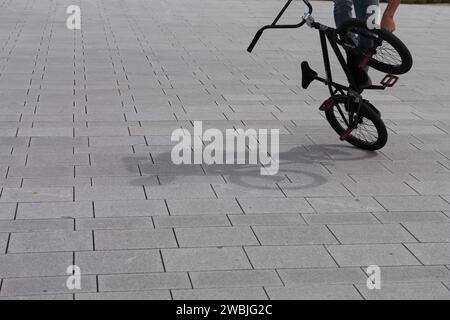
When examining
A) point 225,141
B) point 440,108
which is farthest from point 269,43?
point 225,141

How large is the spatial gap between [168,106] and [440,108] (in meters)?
2.82

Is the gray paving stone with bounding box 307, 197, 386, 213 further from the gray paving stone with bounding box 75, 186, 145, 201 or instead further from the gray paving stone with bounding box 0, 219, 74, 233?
the gray paving stone with bounding box 0, 219, 74, 233

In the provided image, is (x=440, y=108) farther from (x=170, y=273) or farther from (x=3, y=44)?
(x=3, y=44)

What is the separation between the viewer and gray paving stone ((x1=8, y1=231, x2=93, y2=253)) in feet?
15.8

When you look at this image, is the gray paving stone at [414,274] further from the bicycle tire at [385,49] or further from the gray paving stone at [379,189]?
the bicycle tire at [385,49]

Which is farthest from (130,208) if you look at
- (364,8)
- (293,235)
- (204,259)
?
(364,8)

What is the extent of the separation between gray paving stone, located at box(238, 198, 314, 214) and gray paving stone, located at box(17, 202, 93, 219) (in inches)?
40.8

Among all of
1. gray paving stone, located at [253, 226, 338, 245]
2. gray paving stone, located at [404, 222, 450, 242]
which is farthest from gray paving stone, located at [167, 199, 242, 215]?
gray paving stone, located at [404, 222, 450, 242]

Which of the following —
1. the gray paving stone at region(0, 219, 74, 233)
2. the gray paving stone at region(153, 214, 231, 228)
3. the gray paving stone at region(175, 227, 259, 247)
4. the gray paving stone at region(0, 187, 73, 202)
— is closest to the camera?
the gray paving stone at region(175, 227, 259, 247)

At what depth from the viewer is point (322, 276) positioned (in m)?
4.56

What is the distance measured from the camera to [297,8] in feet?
59.2

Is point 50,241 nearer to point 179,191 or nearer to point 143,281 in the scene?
point 143,281

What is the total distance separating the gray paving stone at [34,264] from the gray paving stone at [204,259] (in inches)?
21.8

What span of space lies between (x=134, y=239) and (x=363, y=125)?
2.76 meters
